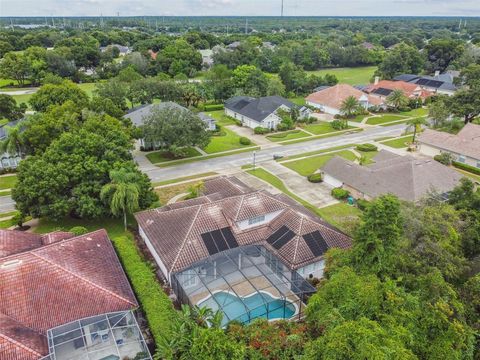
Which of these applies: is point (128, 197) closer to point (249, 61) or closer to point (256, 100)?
point (256, 100)

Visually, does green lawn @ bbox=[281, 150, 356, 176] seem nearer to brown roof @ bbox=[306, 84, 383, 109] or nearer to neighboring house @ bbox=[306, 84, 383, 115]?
neighboring house @ bbox=[306, 84, 383, 115]

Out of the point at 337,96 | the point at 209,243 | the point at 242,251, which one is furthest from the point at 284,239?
the point at 337,96

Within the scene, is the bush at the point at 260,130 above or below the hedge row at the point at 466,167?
above

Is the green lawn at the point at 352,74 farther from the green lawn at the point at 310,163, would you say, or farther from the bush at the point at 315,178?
the bush at the point at 315,178

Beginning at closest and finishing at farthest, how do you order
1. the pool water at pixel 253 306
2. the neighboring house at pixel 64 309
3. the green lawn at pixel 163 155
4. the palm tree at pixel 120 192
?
the neighboring house at pixel 64 309 → the pool water at pixel 253 306 → the palm tree at pixel 120 192 → the green lawn at pixel 163 155

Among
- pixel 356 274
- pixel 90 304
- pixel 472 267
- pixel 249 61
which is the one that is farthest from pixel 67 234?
pixel 249 61

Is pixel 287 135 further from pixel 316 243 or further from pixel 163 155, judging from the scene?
pixel 316 243

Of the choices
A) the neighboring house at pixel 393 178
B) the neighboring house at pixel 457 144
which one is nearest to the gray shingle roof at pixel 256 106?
the neighboring house at pixel 393 178
